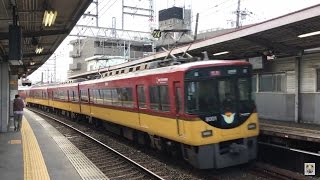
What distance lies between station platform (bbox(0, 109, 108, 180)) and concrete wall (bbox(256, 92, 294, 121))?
709 cm

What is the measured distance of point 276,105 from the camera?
16203 millimetres

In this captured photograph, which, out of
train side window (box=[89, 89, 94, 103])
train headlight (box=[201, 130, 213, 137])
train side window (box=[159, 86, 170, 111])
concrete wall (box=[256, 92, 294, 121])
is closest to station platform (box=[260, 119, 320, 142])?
train headlight (box=[201, 130, 213, 137])

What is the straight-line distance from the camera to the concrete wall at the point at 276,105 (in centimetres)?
1557

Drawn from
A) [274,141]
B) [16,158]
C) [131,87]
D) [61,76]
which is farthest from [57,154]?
[61,76]

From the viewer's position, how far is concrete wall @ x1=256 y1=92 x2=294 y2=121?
15567 mm

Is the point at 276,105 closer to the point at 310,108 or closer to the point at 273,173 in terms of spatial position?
the point at 310,108

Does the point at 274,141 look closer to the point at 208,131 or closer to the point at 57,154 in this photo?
the point at 208,131

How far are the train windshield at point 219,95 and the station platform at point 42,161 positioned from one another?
8.62ft

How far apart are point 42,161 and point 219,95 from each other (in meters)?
4.83

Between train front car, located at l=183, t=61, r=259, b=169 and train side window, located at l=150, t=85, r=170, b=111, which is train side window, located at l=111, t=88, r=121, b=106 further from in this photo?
train front car, located at l=183, t=61, r=259, b=169

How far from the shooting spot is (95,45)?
Result: 69.2 m

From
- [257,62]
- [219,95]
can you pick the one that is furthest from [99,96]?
[219,95]

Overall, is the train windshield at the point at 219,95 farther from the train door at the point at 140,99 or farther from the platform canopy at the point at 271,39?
the train door at the point at 140,99

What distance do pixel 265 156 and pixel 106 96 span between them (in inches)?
307
